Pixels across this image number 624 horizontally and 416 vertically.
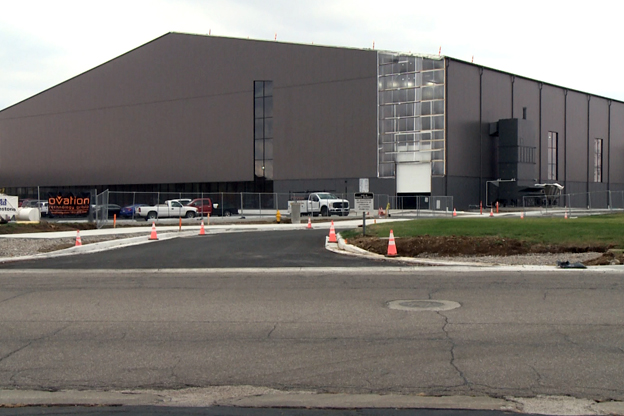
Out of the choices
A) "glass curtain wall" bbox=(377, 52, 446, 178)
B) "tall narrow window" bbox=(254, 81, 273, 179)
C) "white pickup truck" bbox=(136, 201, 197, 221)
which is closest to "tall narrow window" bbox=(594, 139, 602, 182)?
"glass curtain wall" bbox=(377, 52, 446, 178)

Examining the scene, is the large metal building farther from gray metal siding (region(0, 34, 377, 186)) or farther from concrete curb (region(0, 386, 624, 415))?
concrete curb (region(0, 386, 624, 415))

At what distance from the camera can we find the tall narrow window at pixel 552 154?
68.1 meters

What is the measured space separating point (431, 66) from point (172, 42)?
30.1 metres

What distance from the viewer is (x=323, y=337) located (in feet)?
25.3

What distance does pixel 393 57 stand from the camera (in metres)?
58.2

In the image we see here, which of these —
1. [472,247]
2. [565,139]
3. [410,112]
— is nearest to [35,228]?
[472,247]

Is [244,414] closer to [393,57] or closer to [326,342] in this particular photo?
[326,342]

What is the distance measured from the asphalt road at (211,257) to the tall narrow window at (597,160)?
62.2 m

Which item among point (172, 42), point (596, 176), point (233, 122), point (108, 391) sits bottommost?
point (108, 391)

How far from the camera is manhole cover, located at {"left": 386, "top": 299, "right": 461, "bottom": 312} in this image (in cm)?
956

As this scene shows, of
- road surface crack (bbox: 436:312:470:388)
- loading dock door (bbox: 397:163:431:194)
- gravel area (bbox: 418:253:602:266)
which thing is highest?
loading dock door (bbox: 397:163:431:194)

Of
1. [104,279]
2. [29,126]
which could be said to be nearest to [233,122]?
[29,126]

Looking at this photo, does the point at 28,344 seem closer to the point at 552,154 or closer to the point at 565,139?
the point at 552,154

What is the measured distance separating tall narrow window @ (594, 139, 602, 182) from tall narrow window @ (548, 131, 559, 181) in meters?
8.98
